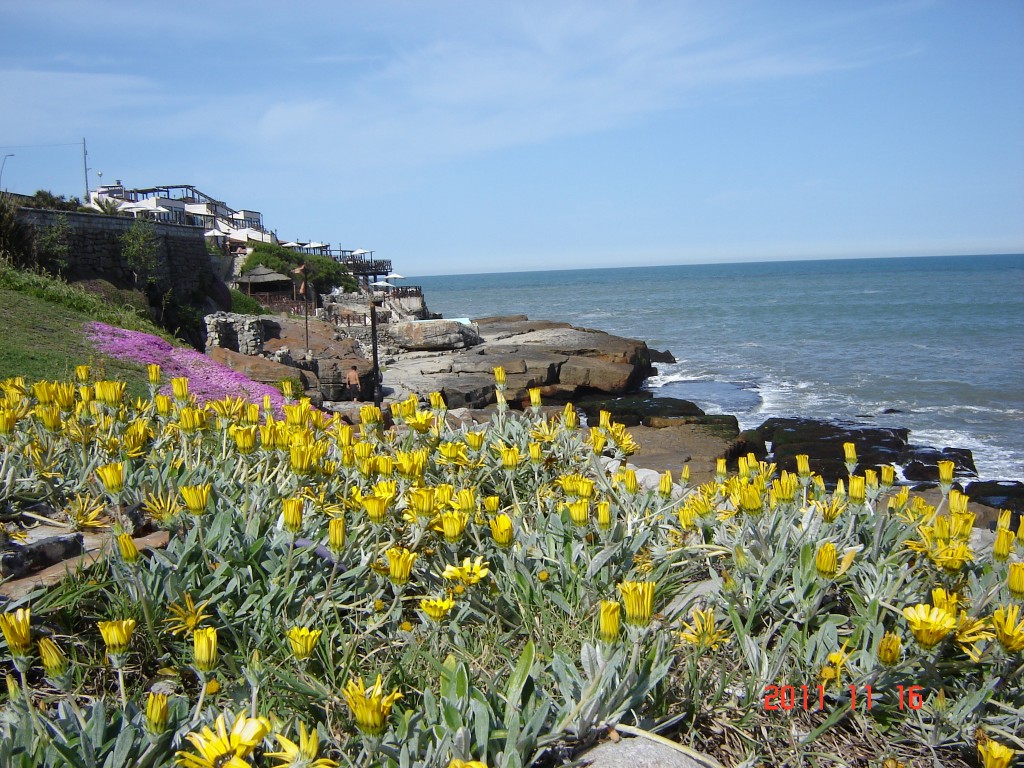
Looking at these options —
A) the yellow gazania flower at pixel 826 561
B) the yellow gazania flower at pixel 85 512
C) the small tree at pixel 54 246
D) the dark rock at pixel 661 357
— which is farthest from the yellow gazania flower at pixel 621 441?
the dark rock at pixel 661 357

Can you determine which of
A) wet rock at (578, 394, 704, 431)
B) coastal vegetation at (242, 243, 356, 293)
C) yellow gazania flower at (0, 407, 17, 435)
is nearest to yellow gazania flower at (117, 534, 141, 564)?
yellow gazania flower at (0, 407, 17, 435)

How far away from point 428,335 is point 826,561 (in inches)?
1005

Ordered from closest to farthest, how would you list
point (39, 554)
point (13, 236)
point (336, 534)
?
1. point (336, 534)
2. point (39, 554)
3. point (13, 236)

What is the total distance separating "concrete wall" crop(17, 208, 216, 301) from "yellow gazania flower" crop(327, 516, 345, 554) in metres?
17.1

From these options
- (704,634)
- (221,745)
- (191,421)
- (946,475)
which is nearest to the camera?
(221,745)

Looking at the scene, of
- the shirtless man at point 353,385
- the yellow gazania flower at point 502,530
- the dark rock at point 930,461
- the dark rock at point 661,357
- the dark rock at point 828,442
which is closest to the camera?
the yellow gazania flower at point 502,530

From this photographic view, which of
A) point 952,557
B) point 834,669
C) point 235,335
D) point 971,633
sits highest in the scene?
point 952,557

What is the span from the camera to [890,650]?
5.79 ft

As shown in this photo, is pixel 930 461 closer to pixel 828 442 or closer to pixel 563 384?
pixel 828 442

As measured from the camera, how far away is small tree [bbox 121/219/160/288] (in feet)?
59.3

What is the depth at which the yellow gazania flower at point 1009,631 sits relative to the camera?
177 centimetres

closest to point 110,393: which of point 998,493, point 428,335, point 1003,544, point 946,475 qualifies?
point 1003,544

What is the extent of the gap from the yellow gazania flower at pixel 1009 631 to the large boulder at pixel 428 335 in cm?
2571

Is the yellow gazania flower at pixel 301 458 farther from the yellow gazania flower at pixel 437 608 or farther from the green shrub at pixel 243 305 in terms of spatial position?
the green shrub at pixel 243 305
